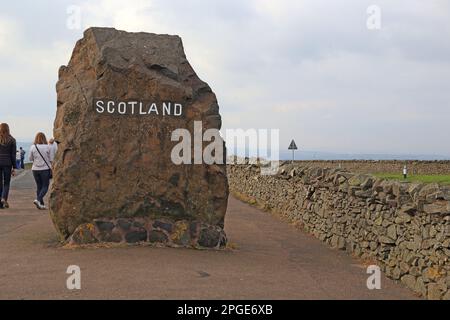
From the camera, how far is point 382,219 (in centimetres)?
884

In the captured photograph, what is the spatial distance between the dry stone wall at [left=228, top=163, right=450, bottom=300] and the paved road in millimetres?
345

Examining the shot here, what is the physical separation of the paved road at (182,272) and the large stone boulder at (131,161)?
52 cm

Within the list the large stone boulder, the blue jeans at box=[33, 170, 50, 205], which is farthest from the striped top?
the large stone boulder

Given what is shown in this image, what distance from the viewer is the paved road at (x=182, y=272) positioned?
6.50 metres

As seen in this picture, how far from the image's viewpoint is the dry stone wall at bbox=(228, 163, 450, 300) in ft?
23.1

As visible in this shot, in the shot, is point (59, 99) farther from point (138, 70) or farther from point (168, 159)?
point (168, 159)

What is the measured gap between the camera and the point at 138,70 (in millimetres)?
9414

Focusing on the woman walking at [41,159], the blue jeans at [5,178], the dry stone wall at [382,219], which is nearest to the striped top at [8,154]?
the blue jeans at [5,178]

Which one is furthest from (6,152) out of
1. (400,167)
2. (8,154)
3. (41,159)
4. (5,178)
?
(400,167)

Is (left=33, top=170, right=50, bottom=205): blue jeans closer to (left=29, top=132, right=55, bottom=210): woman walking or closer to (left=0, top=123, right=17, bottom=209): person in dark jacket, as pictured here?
(left=29, top=132, right=55, bottom=210): woman walking

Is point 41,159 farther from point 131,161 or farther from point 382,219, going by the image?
point 382,219

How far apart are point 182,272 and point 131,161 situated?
2.56 m

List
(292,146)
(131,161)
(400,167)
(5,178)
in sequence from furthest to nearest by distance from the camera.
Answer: (400,167) → (292,146) → (5,178) → (131,161)

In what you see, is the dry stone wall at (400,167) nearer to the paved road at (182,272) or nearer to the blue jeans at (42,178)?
the blue jeans at (42,178)
